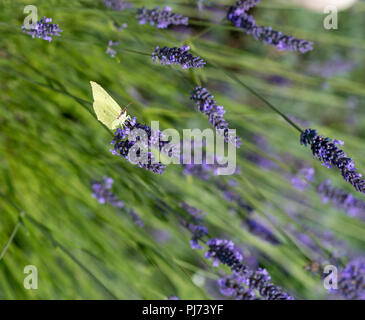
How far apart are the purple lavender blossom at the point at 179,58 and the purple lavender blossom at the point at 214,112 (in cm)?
10

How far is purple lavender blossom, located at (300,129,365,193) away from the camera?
2.47 ft

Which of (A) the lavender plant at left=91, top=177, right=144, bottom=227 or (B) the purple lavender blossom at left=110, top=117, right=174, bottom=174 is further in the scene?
(A) the lavender plant at left=91, top=177, right=144, bottom=227

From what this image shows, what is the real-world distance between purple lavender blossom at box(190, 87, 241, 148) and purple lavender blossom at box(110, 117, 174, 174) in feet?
0.42

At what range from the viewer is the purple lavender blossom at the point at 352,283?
1.22 metres

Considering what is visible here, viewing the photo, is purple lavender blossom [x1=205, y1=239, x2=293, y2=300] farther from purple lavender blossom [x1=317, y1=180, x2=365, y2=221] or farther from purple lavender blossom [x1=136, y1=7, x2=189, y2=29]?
purple lavender blossom [x1=136, y1=7, x2=189, y2=29]

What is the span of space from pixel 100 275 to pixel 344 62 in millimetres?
2021

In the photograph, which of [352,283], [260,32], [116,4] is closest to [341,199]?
[352,283]

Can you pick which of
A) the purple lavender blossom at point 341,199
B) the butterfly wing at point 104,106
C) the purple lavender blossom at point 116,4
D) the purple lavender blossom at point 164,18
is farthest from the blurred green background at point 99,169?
the butterfly wing at point 104,106

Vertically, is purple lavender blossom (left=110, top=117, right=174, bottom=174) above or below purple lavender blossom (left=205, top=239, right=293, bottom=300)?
above

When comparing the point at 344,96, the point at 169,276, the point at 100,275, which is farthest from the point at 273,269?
the point at 344,96

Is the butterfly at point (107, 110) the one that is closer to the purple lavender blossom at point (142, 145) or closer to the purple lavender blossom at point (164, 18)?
the purple lavender blossom at point (142, 145)

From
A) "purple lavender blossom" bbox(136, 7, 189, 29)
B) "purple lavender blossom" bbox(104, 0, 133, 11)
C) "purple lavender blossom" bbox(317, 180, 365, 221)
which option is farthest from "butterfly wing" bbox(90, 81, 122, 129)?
"purple lavender blossom" bbox(317, 180, 365, 221)

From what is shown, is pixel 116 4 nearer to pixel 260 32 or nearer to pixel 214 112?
pixel 260 32

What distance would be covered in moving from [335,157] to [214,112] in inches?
12.2
